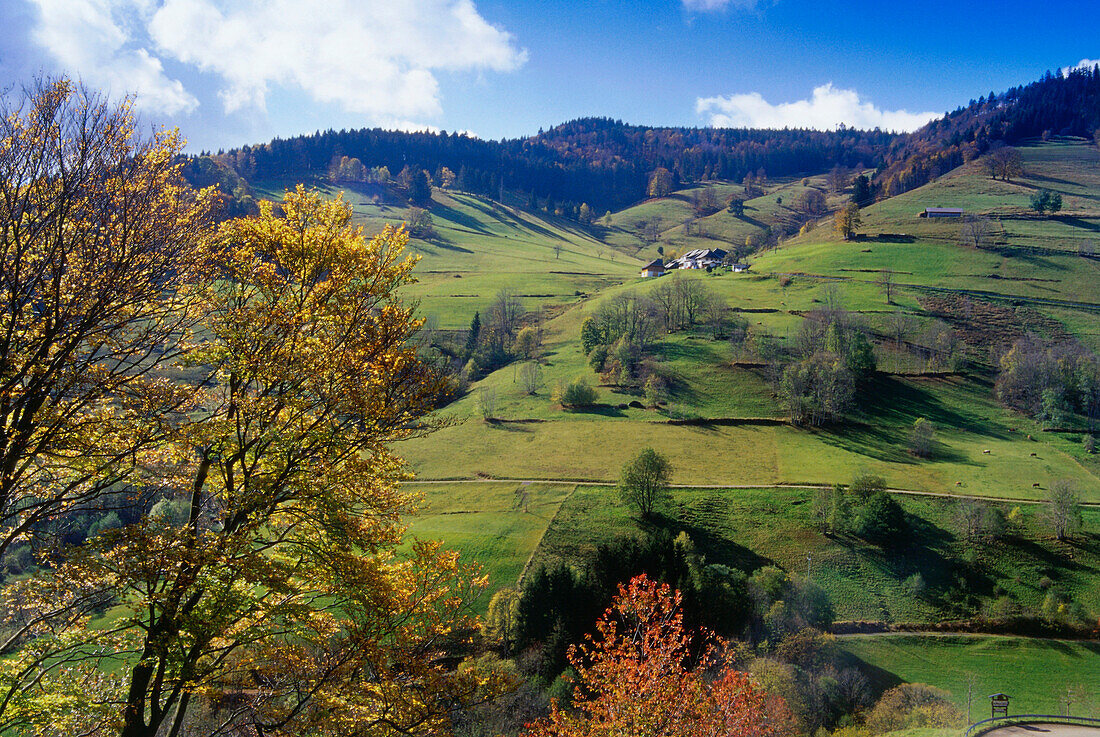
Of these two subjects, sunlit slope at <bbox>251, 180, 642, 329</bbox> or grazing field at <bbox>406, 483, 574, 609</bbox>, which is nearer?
grazing field at <bbox>406, 483, 574, 609</bbox>

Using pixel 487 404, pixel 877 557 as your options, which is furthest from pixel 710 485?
pixel 487 404

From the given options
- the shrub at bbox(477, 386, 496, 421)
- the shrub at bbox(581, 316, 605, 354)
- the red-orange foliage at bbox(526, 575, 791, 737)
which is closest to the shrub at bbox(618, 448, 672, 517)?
the shrub at bbox(477, 386, 496, 421)

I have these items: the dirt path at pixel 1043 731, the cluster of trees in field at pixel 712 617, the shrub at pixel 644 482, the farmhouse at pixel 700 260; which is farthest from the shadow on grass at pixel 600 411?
the farmhouse at pixel 700 260

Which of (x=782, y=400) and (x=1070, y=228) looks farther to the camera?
(x=1070, y=228)

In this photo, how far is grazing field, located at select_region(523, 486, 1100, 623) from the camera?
158 ft

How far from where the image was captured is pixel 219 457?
12.5 meters

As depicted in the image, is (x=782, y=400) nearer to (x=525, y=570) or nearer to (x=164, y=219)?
(x=525, y=570)

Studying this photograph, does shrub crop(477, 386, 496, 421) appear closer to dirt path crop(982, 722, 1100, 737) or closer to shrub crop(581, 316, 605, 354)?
shrub crop(581, 316, 605, 354)

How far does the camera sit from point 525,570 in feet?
168

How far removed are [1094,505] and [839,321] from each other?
47.0m

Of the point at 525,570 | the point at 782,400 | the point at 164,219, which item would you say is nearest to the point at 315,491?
the point at 164,219

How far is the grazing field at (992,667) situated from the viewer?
1500 inches

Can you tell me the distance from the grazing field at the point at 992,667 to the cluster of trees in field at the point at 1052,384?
48.9 metres

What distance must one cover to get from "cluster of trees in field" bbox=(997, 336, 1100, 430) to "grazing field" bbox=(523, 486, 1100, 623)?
3073 cm
